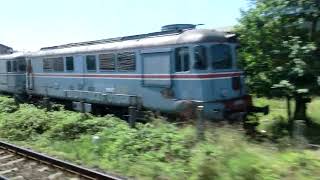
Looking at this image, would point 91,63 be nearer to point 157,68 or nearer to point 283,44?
point 157,68

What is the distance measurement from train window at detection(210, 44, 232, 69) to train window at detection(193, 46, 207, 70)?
315 millimetres

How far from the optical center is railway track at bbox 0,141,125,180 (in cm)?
1015

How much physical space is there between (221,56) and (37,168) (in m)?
6.52

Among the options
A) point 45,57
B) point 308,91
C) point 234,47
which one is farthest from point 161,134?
point 45,57

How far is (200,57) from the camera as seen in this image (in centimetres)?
1483

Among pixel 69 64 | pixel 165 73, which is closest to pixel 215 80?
pixel 165 73

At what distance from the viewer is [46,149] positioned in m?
13.2

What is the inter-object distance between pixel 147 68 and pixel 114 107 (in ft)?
10.1

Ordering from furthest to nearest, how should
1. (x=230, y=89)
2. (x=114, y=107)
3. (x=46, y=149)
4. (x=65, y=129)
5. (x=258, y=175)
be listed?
(x=114, y=107) → (x=230, y=89) → (x=65, y=129) → (x=46, y=149) → (x=258, y=175)

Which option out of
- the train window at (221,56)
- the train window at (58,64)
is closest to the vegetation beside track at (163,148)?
the train window at (221,56)

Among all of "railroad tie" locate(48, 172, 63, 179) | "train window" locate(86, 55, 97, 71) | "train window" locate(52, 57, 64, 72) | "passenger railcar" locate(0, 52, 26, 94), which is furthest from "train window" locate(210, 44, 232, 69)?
"passenger railcar" locate(0, 52, 26, 94)

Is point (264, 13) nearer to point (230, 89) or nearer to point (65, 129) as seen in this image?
point (230, 89)

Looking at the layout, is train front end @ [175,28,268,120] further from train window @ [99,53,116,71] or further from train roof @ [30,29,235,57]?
train window @ [99,53,116,71]

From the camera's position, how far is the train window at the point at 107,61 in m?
18.4
